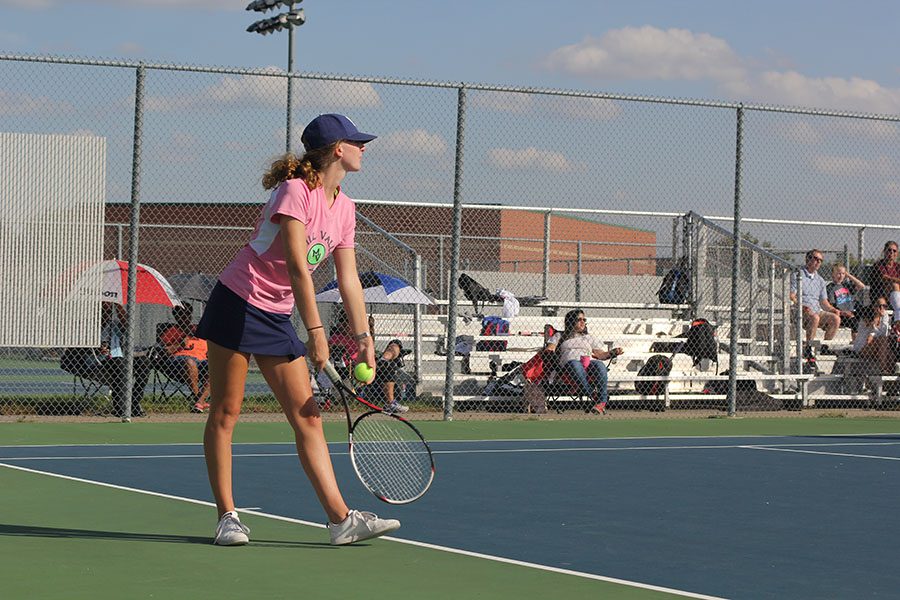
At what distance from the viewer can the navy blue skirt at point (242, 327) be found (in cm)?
650

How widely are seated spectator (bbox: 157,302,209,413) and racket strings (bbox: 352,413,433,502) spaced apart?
825cm

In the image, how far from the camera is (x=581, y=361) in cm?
1634

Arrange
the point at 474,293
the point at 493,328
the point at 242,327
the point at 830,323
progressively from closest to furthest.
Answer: the point at 242,327 < the point at 493,328 < the point at 474,293 < the point at 830,323

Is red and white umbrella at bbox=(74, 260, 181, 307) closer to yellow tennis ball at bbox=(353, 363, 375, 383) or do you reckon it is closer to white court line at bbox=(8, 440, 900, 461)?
white court line at bbox=(8, 440, 900, 461)

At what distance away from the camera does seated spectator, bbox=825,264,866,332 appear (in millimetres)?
19422

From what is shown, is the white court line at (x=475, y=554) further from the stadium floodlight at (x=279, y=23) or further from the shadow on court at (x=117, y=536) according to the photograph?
the stadium floodlight at (x=279, y=23)

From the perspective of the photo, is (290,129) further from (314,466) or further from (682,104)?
(314,466)

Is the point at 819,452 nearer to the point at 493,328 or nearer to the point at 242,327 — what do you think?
the point at 493,328

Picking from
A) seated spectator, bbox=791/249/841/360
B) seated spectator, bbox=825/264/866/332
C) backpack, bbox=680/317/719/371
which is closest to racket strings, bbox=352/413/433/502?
backpack, bbox=680/317/719/371

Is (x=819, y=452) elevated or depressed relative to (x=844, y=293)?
depressed

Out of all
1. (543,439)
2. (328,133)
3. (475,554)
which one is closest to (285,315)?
(328,133)

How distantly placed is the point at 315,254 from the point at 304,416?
2.33 feet

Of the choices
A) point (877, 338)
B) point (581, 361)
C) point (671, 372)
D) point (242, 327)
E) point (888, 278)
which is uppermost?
point (888, 278)

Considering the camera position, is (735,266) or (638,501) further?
(735,266)
